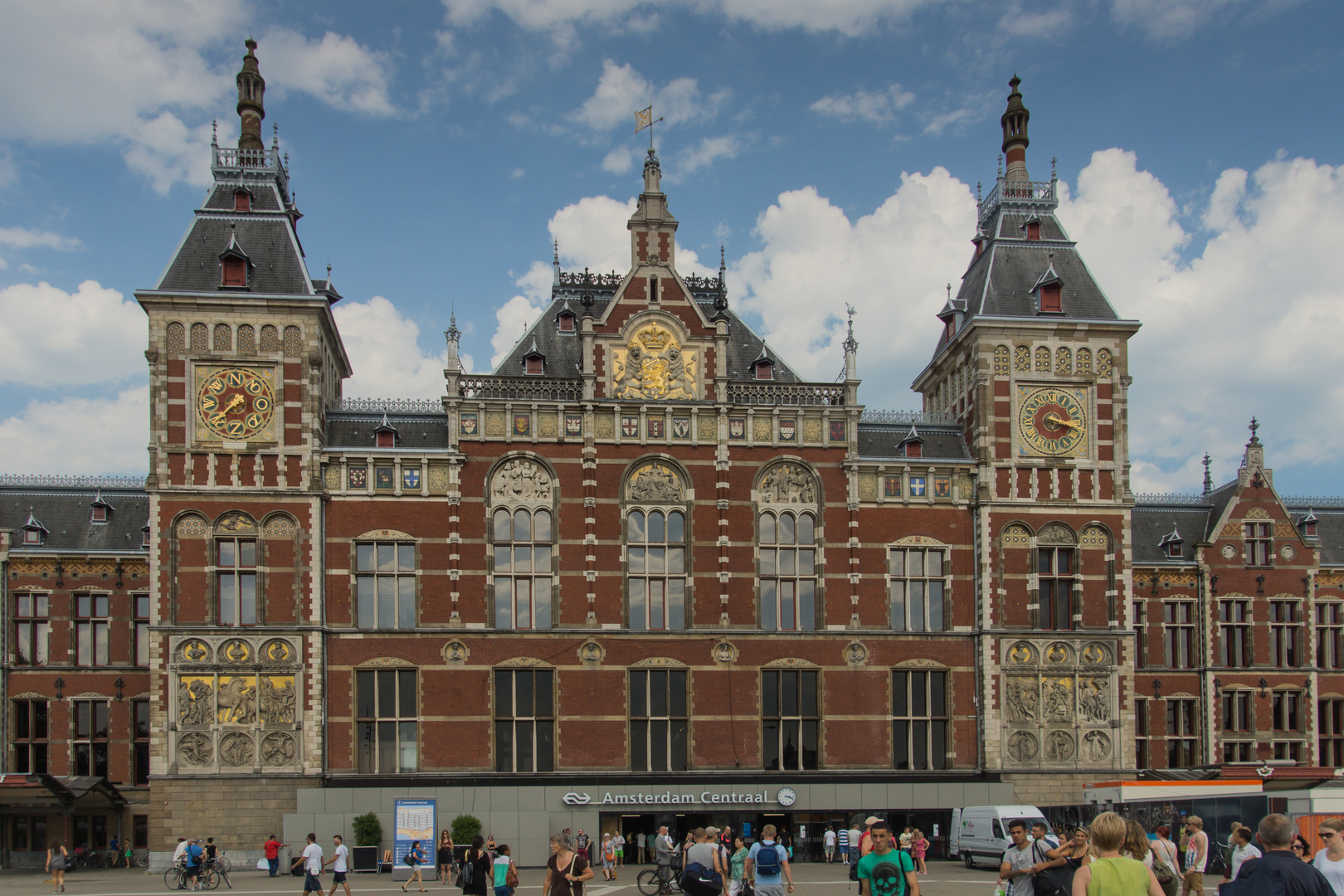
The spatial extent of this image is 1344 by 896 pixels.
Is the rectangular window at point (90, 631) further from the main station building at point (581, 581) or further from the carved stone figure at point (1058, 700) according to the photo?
the carved stone figure at point (1058, 700)

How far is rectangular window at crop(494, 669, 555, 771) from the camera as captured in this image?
A: 39.1 meters

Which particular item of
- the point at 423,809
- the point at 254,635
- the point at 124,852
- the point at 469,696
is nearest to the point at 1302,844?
the point at 423,809

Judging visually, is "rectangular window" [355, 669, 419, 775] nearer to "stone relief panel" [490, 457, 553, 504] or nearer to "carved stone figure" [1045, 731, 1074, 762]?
"stone relief panel" [490, 457, 553, 504]

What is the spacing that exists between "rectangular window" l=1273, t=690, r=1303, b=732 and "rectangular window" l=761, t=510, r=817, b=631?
21.5 meters

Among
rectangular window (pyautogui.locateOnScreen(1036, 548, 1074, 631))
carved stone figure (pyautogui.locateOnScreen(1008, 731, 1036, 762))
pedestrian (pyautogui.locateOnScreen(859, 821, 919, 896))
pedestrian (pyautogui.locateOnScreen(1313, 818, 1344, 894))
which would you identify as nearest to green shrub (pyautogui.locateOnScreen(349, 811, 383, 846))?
carved stone figure (pyautogui.locateOnScreen(1008, 731, 1036, 762))

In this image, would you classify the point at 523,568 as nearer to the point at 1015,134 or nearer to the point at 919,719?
the point at 919,719

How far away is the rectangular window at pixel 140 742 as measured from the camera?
43938mm

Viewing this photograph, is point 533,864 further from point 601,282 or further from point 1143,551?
point 1143,551

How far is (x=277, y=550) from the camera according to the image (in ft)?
127

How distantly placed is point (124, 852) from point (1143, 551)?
1606 inches

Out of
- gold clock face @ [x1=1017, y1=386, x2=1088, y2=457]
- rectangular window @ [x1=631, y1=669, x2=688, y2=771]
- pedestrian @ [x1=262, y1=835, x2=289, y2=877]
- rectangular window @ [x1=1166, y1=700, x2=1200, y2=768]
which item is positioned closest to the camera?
pedestrian @ [x1=262, y1=835, x2=289, y2=877]

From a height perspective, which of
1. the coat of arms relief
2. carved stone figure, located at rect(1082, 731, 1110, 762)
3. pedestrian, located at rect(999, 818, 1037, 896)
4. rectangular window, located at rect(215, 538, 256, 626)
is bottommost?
carved stone figure, located at rect(1082, 731, 1110, 762)

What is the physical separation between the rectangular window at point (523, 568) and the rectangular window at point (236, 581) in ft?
25.5

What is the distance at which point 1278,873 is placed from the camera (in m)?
10.1
